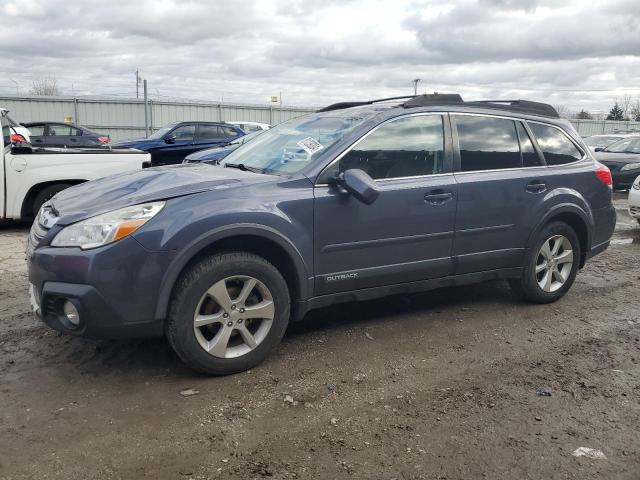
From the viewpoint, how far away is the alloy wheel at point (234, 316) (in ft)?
11.5

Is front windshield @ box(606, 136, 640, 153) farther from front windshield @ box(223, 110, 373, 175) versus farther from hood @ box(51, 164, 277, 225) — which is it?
hood @ box(51, 164, 277, 225)

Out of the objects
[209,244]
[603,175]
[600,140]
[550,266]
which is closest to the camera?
[209,244]

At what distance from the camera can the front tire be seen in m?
3.43

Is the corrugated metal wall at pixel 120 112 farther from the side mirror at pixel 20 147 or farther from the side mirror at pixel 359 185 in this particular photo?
the side mirror at pixel 359 185

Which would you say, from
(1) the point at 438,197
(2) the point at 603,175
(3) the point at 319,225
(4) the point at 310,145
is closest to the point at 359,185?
(3) the point at 319,225

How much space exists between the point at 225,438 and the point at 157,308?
86 centimetres

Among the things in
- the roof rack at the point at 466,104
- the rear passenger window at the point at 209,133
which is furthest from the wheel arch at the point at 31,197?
the rear passenger window at the point at 209,133

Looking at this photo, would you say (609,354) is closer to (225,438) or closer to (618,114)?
(225,438)

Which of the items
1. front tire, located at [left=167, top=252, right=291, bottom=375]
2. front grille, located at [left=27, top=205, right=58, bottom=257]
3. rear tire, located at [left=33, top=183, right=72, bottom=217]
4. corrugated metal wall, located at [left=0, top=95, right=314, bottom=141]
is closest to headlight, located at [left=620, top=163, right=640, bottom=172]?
rear tire, located at [left=33, top=183, right=72, bottom=217]

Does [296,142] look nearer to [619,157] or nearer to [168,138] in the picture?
[168,138]

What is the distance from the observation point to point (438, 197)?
4.30 m

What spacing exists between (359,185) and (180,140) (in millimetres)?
11165

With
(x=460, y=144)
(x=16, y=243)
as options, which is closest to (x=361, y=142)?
(x=460, y=144)

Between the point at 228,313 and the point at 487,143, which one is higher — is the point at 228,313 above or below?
below
